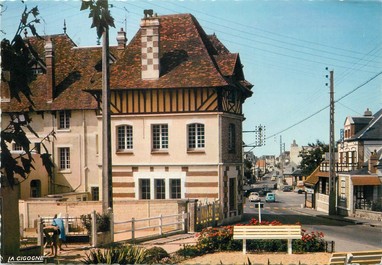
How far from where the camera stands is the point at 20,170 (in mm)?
9523

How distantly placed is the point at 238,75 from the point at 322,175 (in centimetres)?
1929

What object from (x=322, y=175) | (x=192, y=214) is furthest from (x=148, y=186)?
(x=322, y=175)

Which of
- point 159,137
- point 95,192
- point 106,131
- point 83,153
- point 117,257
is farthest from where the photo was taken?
point 95,192

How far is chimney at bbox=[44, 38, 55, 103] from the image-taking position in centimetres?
2467

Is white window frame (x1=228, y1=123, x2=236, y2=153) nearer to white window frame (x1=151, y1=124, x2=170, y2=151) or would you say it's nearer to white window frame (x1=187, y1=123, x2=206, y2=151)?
white window frame (x1=187, y1=123, x2=206, y2=151)

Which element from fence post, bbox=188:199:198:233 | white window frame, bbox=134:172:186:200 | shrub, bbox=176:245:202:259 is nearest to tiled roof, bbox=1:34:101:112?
white window frame, bbox=134:172:186:200

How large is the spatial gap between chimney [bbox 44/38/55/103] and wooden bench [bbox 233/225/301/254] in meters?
13.8

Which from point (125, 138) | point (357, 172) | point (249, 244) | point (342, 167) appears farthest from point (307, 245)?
point (342, 167)

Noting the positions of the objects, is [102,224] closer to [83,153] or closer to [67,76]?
[83,153]

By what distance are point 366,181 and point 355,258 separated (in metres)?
21.6

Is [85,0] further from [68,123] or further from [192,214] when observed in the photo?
[68,123]

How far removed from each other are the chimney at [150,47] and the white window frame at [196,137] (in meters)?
3.05

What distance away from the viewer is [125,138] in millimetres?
24547

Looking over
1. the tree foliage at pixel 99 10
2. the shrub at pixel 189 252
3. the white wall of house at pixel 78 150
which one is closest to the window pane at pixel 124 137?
the white wall of house at pixel 78 150
